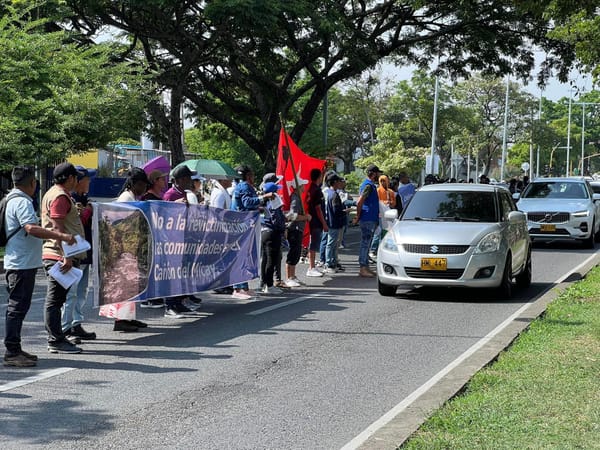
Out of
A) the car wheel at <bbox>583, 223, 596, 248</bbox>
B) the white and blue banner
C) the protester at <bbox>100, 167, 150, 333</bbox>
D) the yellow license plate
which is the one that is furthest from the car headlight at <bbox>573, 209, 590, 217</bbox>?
the protester at <bbox>100, 167, 150, 333</bbox>

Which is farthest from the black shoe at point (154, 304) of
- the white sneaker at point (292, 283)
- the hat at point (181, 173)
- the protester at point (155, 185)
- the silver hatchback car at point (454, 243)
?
the silver hatchback car at point (454, 243)

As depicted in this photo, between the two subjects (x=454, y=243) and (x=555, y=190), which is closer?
(x=454, y=243)

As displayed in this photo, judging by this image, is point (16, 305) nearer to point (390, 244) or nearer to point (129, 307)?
point (129, 307)

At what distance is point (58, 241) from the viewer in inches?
330

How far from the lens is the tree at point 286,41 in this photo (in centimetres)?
2420

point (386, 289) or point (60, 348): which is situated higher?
point (386, 289)

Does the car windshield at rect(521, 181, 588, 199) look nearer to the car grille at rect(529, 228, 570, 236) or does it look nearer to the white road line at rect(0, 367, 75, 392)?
the car grille at rect(529, 228, 570, 236)

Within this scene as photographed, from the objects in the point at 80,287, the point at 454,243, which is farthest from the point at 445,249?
the point at 80,287

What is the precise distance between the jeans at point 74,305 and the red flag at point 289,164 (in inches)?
246

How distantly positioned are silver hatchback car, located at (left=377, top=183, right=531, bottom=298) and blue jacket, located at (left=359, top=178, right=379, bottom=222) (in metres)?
1.94

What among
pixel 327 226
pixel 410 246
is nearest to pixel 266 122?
pixel 327 226

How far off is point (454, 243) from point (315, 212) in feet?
12.5

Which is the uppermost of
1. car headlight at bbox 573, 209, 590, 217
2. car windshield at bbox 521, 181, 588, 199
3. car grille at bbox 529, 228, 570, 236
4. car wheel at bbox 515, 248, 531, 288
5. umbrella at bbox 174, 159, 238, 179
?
umbrella at bbox 174, 159, 238, 179

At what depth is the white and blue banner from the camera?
9.43 meters
